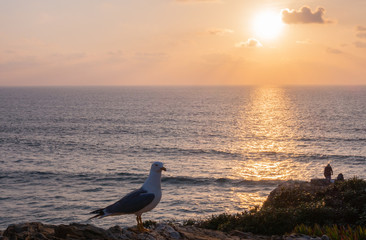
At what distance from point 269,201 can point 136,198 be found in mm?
12777

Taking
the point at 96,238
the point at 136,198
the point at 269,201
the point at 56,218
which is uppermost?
the point at 136,198

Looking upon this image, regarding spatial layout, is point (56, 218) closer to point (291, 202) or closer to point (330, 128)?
point (291, 202)

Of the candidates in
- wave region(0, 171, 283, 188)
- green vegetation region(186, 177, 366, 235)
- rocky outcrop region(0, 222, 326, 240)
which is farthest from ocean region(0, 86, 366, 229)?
rocky outcrop region(0, 222, 326, 240)

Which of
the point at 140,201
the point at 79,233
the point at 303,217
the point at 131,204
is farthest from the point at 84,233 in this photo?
the point at 303,217

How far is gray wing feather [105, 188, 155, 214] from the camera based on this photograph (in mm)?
9992

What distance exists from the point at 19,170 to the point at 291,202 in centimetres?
4090

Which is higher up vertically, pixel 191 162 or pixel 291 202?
pixel 291 202

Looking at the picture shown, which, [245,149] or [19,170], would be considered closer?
[19,170]

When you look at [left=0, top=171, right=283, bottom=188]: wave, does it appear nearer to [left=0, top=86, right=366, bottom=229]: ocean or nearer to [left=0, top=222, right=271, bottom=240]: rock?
[left=0, top=86, right=366, bottom=229]: ocean

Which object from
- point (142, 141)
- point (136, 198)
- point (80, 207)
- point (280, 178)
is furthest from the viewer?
point (142, 141)

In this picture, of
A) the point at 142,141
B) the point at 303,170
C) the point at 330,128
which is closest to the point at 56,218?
the point at 303,170

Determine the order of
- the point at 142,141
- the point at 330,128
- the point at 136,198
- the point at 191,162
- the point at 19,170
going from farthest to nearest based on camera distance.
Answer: the point at 330,128, the point at 142,141, the point at 191,162, the point at 19,170, the point at 136,198

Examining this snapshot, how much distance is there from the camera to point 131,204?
10047 millimetres

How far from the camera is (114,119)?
10962 centimetres
